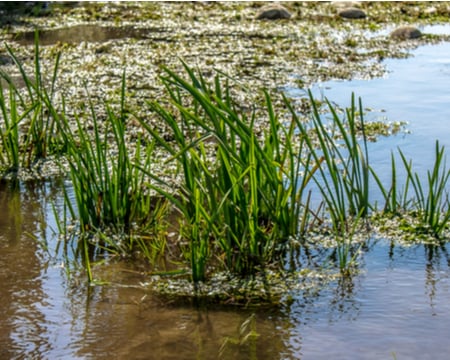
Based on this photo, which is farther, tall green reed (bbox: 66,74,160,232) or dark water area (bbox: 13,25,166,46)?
dark water area (bbox: 13,25,166,46)

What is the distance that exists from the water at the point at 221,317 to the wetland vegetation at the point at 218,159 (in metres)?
0.12

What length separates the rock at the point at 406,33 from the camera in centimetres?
923

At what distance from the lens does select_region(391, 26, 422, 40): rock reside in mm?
9234

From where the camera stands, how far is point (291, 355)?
9.34ft

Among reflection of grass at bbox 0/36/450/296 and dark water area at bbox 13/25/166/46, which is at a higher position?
dark water area at bbox 13/25/166/46

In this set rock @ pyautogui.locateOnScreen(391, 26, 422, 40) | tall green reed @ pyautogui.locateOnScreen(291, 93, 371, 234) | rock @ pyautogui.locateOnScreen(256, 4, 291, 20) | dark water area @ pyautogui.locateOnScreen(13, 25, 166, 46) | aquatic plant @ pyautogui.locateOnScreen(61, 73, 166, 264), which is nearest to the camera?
tall green reed @ pyautogui.locateOnScreen(291, 93, 371, 234)

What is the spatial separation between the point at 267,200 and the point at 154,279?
586mm

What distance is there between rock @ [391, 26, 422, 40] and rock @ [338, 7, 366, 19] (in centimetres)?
147

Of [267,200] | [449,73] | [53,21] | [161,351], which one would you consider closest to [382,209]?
[267,200]

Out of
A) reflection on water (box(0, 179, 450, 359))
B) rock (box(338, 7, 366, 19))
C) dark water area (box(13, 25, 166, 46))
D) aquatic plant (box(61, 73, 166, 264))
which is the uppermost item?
rock (box(338, 7, 366, 19))

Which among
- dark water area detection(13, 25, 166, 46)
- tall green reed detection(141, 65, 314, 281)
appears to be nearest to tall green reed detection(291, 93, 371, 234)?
tall green reed detection(141, 65, 314, 281)

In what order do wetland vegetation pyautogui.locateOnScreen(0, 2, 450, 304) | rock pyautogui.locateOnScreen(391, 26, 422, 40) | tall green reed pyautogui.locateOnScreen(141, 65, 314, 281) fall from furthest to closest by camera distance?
rock pyautogui.locateOnScreen(391, 26, 422, 40), wetland vegetation pyautogui.locateOnScreen(0, 2, 450, 304), tall green reed pyautogui.locateOnScreen(141, 65, 314, 281)

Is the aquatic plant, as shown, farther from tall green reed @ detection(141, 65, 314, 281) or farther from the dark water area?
the dark water area

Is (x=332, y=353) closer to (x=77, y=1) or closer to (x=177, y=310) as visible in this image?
(x=177, y=310)
